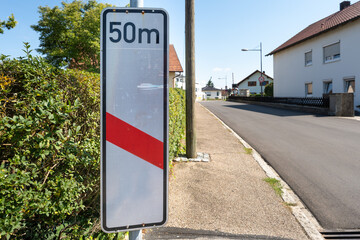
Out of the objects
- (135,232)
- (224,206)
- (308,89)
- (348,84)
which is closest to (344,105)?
(348,84)

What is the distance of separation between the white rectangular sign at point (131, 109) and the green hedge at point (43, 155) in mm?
571

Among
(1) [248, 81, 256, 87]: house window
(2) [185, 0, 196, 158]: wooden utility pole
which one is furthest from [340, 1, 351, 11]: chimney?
(1) [248, 81, 256, 87]: house window

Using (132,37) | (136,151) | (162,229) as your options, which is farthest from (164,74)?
(162,229)

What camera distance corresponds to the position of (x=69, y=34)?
101ft

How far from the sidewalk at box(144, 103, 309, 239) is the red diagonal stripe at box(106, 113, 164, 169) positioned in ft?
6.89

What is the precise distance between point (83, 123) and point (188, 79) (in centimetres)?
408

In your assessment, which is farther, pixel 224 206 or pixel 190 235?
pixel 224 206

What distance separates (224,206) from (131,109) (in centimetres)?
304

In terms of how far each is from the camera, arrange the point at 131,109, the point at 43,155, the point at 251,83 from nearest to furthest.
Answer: the point at 131,109 < the point at 43,155 < the point at 251,83

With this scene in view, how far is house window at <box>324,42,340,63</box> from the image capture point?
21466 millimetres

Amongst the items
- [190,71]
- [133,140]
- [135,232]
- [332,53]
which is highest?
[332,53]

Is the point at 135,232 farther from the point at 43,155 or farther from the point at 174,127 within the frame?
the point at 174,127

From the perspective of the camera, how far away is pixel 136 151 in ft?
4.53

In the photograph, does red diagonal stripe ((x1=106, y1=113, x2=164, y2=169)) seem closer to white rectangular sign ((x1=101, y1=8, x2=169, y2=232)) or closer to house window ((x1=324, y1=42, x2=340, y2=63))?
white rectangular sign ((x1=101, y1=8, x2=169, y2=232))
